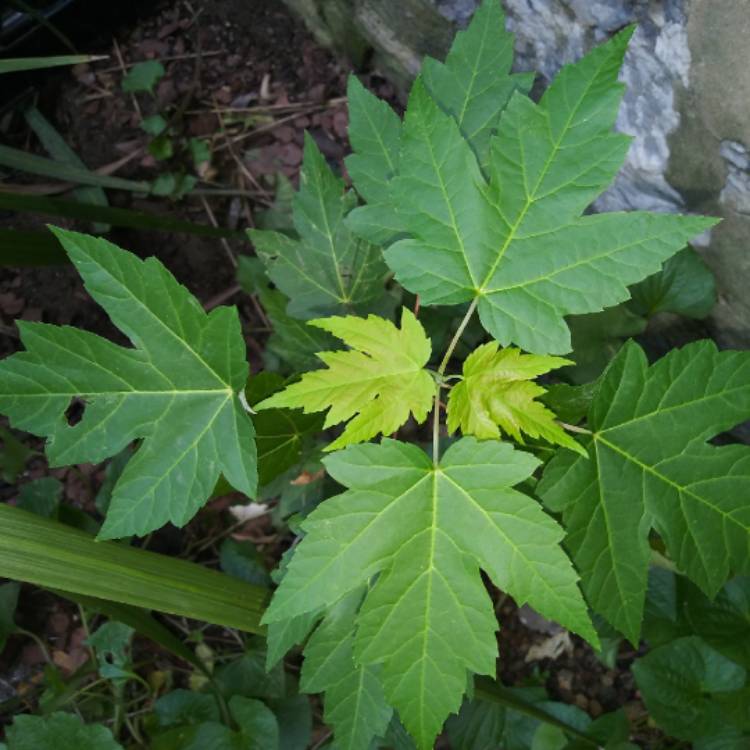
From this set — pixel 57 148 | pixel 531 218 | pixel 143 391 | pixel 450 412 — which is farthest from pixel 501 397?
pixel 57 148

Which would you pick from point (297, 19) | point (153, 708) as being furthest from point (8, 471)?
point (297, 19)

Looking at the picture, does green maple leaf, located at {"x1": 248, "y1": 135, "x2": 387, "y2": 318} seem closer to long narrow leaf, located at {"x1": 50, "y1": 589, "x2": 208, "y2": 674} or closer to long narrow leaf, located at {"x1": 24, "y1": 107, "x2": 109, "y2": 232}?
long narrow leaf, located at {"x1": 50, "y1": 589, "x2": 208, "y2": 674}

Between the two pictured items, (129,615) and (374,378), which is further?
(129,615)

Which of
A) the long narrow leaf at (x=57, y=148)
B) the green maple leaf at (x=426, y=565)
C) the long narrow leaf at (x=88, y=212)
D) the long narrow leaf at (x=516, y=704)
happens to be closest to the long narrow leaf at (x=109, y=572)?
the green maple leaf at (x=426, y=565)

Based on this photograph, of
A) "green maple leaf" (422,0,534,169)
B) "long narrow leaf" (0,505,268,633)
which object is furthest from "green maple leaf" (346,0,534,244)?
"long narrow leaf" (0,505,268,633)

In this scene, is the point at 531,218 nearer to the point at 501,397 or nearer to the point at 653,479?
the point at 501,397

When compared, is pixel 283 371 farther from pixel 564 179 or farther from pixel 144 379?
pixel 564 179
